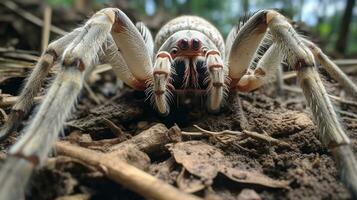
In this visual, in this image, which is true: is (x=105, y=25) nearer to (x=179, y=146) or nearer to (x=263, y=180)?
(x=179, y=146)

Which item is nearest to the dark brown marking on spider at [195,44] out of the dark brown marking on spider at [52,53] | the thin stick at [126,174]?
the dark brown marking on spider at [52,53]

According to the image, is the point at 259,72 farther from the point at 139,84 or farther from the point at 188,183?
the point at 188,183

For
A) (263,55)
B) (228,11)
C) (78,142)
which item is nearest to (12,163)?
(78,142)

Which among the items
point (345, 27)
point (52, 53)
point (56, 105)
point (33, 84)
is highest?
point (345, 27)

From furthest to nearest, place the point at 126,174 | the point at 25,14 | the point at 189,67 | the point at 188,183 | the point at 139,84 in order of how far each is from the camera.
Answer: the point at 25,14
the point at 139,84
the point at 189,67
the point at 188,183
the point at 126,174

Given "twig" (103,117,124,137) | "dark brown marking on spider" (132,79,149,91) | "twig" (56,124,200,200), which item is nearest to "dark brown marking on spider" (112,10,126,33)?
"dark brown marking on spider" (132,79,149,91)

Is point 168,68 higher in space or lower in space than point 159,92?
higher

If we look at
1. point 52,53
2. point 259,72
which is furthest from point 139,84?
point 259,72
